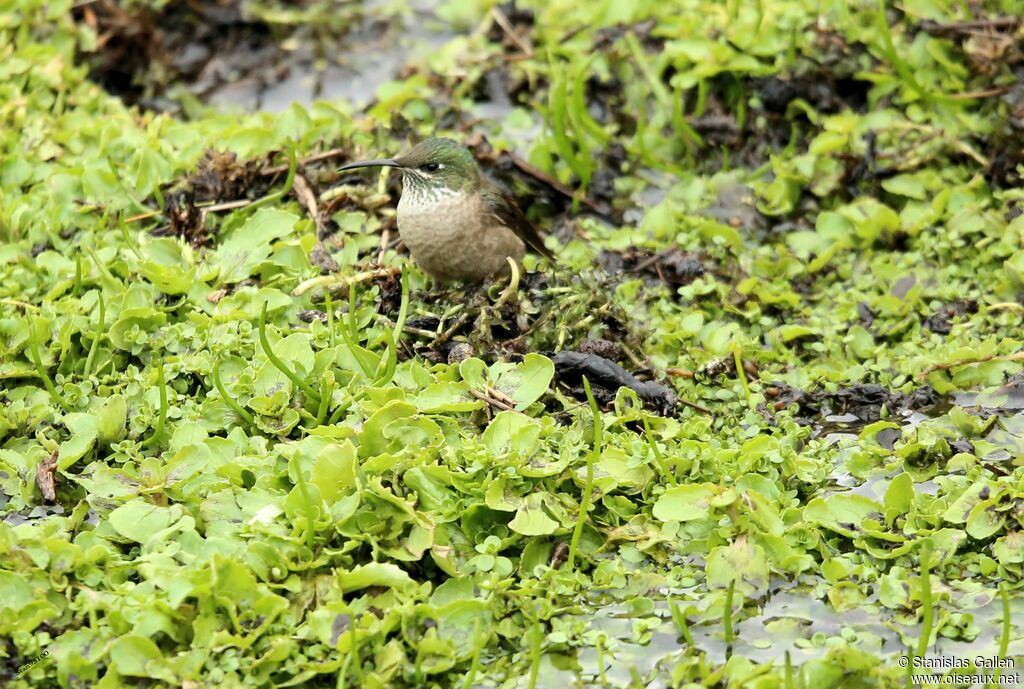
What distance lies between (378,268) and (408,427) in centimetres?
131

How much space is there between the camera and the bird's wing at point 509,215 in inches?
226

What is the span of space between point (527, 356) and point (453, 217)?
0.96 m

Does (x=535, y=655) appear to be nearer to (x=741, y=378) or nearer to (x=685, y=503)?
(x=685, y=503)

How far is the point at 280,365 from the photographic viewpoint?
4602 millimetres

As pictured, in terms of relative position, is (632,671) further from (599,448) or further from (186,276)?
(186,276)

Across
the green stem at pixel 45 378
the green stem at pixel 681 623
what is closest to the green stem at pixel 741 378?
the green stem at pixel 681 623

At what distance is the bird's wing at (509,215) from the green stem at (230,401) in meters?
1.57

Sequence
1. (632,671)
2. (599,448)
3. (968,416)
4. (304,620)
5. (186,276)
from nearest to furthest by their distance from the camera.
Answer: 1. (632,671)
2. (304,620)
3. (599,448)
4. (968,416)
5. (186,276)

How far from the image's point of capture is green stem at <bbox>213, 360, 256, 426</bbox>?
4539 millimetres

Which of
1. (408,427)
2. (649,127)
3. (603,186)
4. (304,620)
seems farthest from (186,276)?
(649,127)

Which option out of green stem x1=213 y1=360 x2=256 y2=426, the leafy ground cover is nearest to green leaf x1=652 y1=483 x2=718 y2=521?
the leafy ground cover

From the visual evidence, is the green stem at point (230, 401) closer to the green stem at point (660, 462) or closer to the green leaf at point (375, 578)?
the green leaf at point (375, 578)

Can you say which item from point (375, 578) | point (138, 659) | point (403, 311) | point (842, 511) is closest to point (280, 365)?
point (403, 311)

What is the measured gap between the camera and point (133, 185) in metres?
6.04
